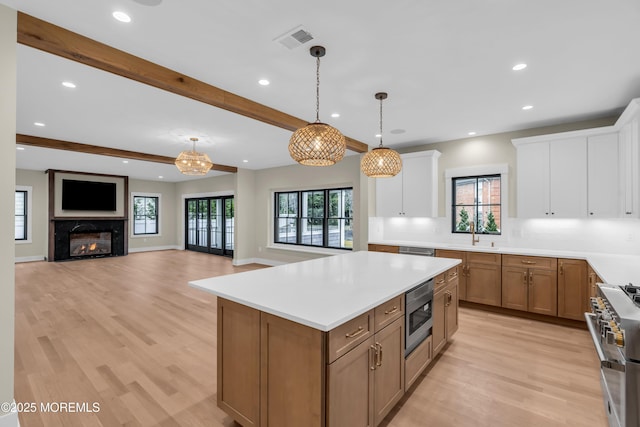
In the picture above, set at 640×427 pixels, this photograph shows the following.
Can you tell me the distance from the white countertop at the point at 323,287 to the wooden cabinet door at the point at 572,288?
1840mm

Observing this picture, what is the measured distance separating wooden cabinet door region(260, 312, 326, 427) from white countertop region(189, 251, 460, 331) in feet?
0.29

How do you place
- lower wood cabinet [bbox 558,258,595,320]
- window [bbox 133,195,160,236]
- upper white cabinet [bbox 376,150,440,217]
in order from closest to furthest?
lower wood cabinet [bbox 558,258,595,320] < upper white cabinet [bbox 376,150,440,217] < window [bbox 133,195,160,236]

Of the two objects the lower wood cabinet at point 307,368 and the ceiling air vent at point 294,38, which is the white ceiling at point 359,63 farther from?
the lower wood cabinet at point 307,368

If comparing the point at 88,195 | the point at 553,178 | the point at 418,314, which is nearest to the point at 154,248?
the point at 88,195

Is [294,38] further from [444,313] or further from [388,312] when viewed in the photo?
[444,313]

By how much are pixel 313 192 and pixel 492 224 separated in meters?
3.91

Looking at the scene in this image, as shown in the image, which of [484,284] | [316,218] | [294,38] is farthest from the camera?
[316,218]

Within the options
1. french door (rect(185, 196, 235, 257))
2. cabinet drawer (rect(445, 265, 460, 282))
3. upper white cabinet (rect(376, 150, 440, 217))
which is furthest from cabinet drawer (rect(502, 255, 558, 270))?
french door (rect(185, 196, 235, 257))

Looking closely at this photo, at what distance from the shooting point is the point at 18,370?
2.64 metres

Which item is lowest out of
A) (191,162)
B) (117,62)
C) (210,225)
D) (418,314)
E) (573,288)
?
(573,288)

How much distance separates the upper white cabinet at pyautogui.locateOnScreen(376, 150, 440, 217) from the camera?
5047mm

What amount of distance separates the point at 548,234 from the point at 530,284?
915 millimetres

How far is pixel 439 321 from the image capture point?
2770 millimetres

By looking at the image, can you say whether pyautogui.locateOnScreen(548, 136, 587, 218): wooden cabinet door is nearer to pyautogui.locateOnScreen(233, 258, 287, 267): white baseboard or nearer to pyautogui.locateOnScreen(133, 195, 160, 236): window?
pyautogui.locateOnScreen(233, 258, 287, 267): white baseboard
